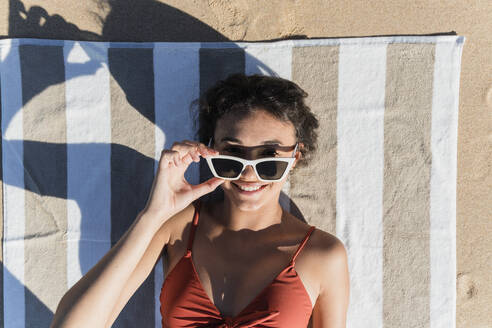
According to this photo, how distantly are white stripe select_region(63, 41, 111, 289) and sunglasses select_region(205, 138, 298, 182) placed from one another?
34.0 inches

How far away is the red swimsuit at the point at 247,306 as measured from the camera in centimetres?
154

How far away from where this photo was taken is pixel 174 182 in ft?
5.39

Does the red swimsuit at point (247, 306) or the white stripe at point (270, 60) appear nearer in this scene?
the red swimsuit at point (247, 306)

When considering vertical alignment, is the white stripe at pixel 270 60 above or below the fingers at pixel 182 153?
above

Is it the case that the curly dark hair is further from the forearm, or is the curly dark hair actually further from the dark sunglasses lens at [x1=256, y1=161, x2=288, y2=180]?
the forearm

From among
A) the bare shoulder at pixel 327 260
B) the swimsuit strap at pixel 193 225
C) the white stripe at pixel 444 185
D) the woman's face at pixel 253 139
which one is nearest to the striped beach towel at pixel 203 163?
the white stripe at pixel 444 185

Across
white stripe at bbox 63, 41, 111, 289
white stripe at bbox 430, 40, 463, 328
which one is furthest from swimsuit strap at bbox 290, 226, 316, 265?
white stripe at bbox 63, 41, 111, 289

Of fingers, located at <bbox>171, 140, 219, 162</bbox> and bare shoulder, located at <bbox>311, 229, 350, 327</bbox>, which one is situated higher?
fingers, located at <bbox>171, 140, 219, 162</bbox>

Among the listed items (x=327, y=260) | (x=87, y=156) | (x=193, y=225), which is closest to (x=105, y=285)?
(x=193, y=225)

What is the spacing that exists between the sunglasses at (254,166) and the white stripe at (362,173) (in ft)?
2.03

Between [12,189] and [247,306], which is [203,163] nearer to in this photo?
[247,306]

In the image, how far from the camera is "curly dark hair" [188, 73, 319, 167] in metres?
1.61

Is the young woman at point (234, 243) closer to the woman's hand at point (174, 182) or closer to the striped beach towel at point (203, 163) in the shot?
the woman's hand at point (174, 182)

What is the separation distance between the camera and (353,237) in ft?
6.66
